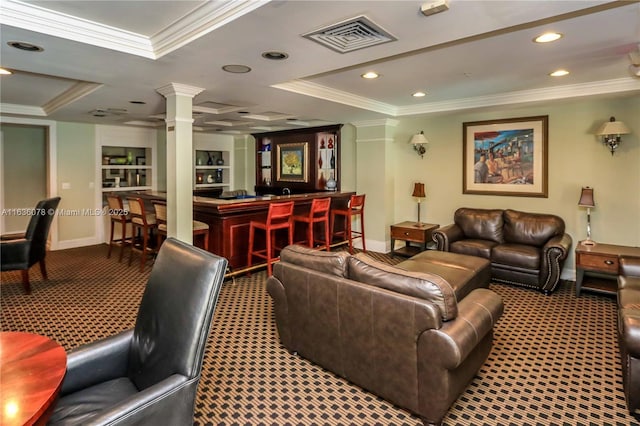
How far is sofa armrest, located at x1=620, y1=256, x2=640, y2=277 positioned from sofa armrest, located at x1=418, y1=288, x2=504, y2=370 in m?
2.18

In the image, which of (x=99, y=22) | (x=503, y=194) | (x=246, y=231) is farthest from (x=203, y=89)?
(x=503, y=194)

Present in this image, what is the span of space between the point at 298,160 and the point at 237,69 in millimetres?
4415

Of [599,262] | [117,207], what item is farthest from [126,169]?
[599,262]

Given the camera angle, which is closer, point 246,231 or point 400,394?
point 400,394

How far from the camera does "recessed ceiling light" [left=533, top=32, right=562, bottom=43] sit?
2.78 metres

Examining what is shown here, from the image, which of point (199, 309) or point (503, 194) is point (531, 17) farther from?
point (503, 194)

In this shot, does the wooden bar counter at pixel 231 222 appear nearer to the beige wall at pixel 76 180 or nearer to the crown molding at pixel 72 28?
the crown molding at pixel 72 28

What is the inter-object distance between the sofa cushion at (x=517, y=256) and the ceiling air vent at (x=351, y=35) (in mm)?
3168

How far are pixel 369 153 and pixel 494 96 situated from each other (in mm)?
2218

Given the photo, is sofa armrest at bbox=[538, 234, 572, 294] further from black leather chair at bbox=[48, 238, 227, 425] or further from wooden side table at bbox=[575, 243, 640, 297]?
black leather chair at bbox=[48, 238, 227, 425]

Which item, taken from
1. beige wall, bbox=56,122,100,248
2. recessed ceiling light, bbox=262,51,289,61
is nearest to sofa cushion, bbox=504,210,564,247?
recessed ceiling light, bbox=262,51,289,61

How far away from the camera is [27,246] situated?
424 cm

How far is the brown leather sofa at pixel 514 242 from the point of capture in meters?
4.33

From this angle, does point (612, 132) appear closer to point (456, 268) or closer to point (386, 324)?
point (456, 268)
